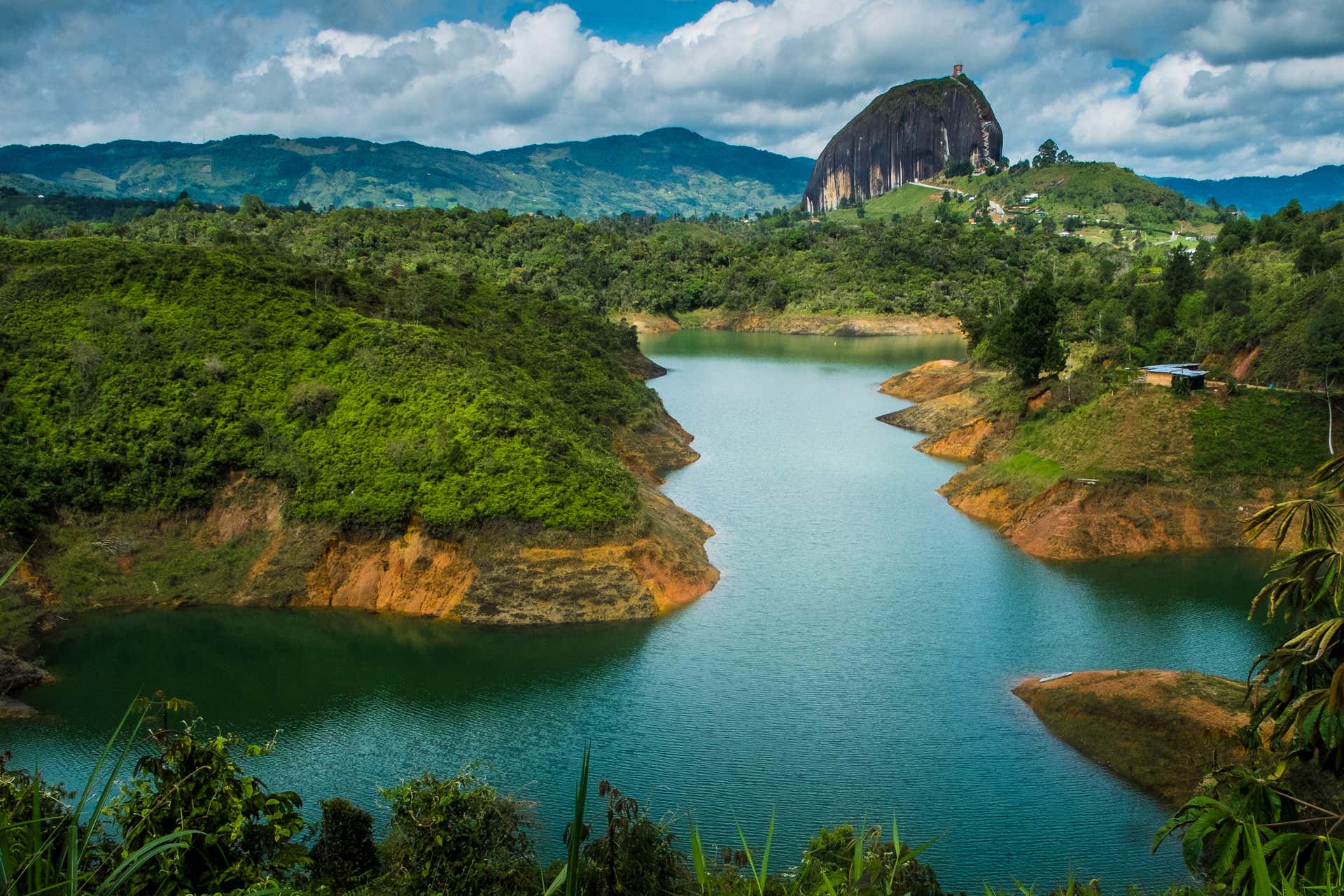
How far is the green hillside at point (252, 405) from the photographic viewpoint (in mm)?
35719

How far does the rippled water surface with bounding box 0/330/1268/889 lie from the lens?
2219 centimetres

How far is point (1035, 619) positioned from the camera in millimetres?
33906

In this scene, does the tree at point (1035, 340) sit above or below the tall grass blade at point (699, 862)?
above

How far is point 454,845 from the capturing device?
1641 centimetres

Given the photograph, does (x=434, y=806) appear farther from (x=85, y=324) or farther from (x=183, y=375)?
(x=85, y=324)

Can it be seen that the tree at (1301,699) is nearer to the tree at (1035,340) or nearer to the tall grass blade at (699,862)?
the tall grass blade at (699,862)

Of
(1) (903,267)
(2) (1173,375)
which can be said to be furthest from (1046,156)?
(2) (1173,375)

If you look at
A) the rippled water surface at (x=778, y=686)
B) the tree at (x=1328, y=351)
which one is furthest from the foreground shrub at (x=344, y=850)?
the tree at (x=1328, y=351)

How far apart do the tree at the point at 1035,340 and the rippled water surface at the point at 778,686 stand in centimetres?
1367

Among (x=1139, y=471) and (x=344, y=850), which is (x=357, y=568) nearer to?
(x=344, y=850)

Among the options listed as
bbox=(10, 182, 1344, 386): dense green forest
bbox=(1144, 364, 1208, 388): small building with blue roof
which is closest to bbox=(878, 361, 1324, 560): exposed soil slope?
bbox=(1144, 364, 1208, 388): small building with blue roof

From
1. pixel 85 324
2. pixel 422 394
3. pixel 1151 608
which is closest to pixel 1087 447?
pixel 1151 608

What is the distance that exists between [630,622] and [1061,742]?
43.5 ft

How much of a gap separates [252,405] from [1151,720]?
103 feet
